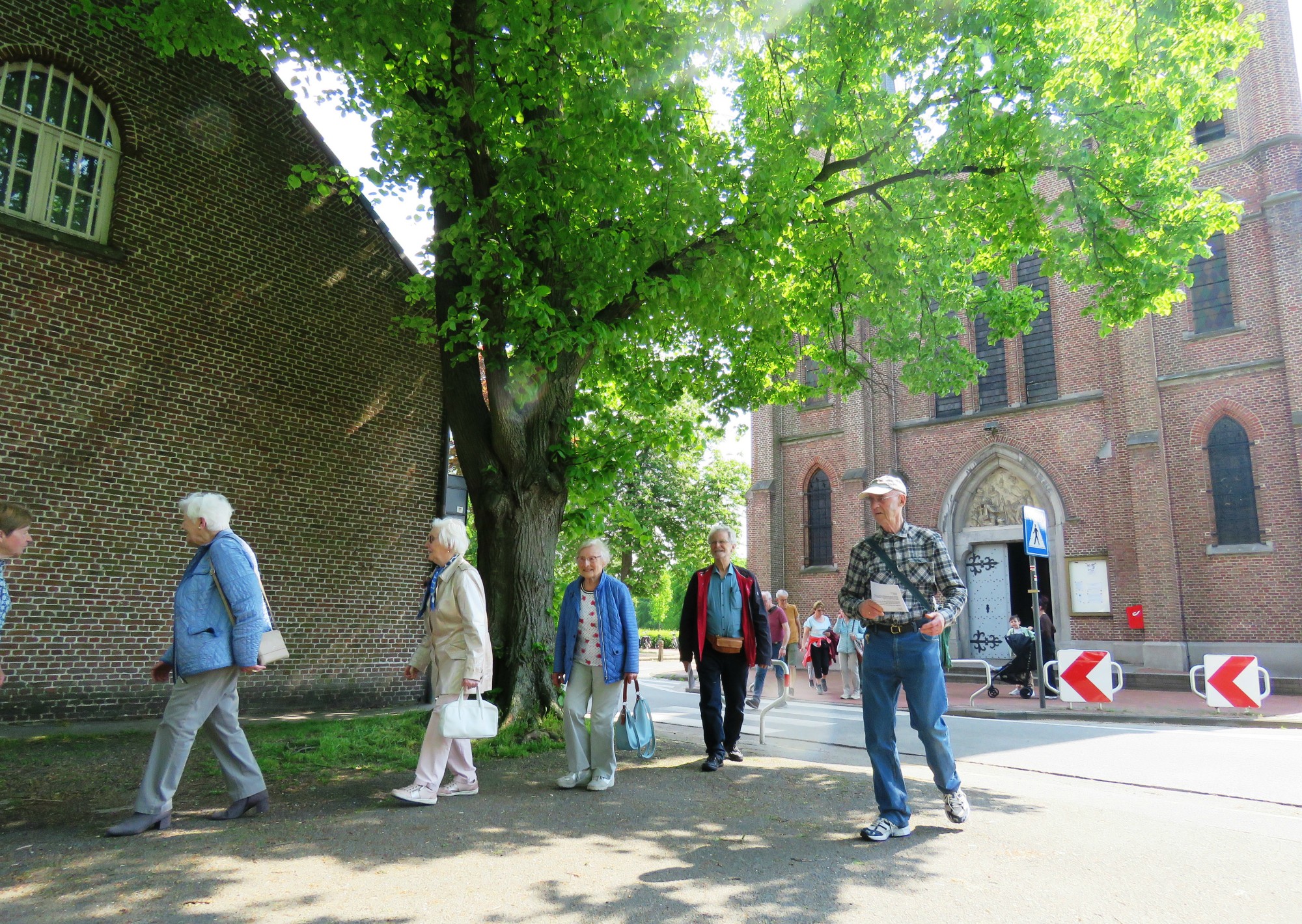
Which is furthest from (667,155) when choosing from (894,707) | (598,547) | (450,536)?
(894,707)

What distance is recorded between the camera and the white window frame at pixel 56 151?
9.72 metres

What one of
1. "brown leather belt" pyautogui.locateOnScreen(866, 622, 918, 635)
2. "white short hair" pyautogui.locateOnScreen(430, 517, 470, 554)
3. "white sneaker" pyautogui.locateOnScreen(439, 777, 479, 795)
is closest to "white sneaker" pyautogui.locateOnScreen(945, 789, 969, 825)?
"brown leather belt" pyautogui.locateOnScreen(866, 622, 918, 635)

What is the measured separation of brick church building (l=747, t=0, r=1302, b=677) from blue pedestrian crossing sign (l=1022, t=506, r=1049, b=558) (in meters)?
4.59

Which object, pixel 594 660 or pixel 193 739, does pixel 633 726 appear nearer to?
pixel 594 660

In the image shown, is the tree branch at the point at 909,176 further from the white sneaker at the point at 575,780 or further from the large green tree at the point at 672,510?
the large green tree at the point at 672,510

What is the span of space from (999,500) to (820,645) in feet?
Result: 26.0

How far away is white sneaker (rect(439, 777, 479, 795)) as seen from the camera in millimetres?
5734

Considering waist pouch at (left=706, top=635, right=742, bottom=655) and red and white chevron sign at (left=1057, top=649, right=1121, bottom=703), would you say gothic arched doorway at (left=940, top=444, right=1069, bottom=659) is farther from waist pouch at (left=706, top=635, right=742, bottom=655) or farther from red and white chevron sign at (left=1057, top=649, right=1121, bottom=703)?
waist pouch at (left=706, top=635, right=742, bottom=655)

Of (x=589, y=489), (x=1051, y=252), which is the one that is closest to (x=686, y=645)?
(x=589, y=489)

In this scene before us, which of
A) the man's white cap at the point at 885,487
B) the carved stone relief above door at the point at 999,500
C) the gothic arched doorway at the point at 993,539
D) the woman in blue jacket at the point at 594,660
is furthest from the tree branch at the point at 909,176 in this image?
the carved stone relief above door at the point at 999,500

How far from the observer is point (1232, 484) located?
744 inches

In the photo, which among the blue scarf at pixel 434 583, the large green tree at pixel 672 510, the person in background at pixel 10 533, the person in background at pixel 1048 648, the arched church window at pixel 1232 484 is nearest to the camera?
the person in background at pixel 10 533

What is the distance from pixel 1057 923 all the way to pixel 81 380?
10741mm

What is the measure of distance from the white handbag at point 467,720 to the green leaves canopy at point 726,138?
3.65 m
